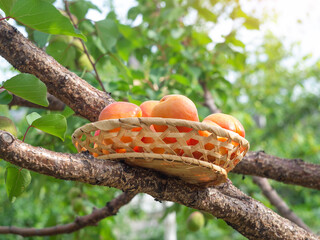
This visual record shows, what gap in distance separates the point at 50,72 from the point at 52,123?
0.15 meters

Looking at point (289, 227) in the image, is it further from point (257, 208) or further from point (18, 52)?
point (18, 52)

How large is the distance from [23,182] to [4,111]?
8.2 inches

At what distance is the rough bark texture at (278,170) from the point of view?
0.98m

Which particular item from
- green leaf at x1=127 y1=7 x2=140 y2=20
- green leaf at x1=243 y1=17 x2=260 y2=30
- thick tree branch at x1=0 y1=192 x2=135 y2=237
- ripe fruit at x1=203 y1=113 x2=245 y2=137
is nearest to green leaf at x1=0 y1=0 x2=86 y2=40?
ripe fruit at x1=203 y1=113 x2=245 y2=137

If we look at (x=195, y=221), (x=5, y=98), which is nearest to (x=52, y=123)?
(x=5, y=98)

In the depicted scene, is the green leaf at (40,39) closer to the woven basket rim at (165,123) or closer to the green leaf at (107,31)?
the green leaf at (107,31)

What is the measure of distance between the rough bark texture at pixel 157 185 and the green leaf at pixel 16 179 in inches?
7.8

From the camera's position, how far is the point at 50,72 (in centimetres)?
68

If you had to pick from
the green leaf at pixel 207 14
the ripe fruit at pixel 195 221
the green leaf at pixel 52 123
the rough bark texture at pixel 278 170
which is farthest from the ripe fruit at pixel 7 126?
the green leaf at pixel 207 14

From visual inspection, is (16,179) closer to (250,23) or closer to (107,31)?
(107,31)

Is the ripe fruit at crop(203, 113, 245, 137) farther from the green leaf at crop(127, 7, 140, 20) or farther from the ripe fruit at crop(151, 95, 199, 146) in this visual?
the green leaf at crop(127, 7, 140, 20)

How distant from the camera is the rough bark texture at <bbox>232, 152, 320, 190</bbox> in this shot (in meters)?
0.98

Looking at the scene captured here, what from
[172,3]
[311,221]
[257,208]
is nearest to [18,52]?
[257,208]

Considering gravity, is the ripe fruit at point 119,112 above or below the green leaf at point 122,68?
above
